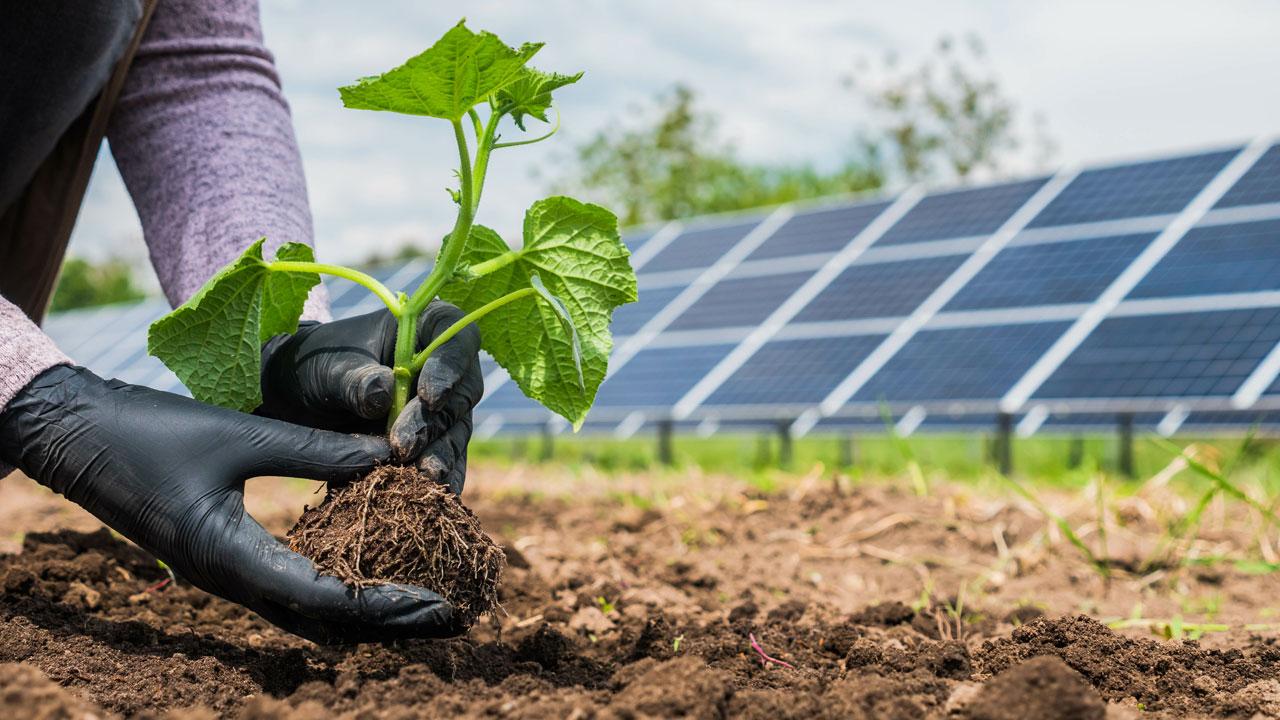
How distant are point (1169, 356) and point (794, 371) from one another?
239cm

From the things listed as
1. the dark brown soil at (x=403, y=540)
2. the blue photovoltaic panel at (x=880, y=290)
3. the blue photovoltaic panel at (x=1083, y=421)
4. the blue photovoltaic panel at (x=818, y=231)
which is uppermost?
the blue photovoltaic panel at (x=818, y=231)

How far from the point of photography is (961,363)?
22.0 ft

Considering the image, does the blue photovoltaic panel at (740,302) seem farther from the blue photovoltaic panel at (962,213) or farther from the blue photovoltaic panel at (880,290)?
the blue photovoltaic panel at (962,213)

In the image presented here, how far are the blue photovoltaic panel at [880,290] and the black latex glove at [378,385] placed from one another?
6.04 m

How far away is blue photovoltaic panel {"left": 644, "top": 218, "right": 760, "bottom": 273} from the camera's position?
9570 millimetres

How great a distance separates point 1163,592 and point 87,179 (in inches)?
123

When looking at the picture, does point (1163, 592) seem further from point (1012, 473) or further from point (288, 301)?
point (1012, 473)

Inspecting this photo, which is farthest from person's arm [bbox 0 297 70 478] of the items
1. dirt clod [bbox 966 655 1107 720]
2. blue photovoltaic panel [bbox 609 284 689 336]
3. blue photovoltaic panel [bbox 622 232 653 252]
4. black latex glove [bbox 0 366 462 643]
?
blue photovoltaic panel [bbox 622 232 653 252]

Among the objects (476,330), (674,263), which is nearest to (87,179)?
(476,330)

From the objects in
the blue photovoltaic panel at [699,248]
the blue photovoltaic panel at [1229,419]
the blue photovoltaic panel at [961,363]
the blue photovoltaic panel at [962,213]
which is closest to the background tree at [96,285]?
the blue photovoltaic panel at [699,248]

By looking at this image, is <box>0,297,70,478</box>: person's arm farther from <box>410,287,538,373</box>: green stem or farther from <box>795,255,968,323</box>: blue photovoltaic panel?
<box>795,255,968,323</box>: blue photovoltaic panel

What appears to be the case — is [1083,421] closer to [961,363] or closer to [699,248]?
[961,363]

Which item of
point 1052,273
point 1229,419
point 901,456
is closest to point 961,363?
point 901,456

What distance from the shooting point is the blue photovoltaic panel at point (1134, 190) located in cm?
748
